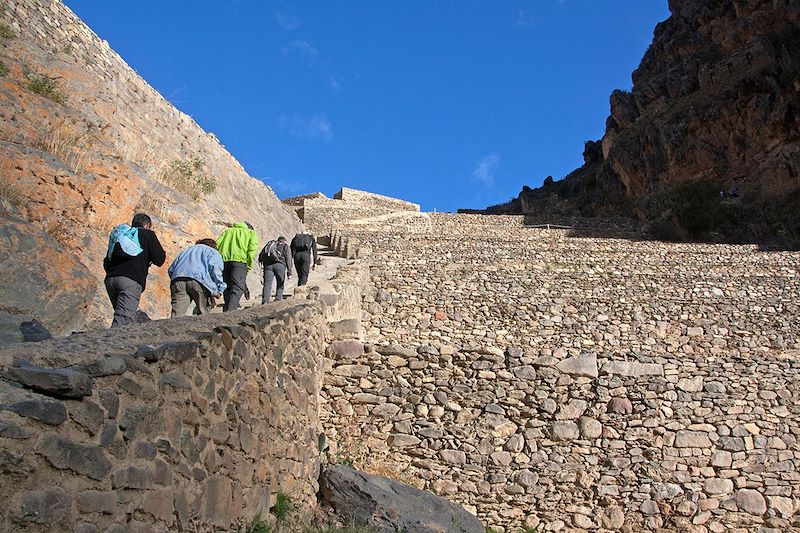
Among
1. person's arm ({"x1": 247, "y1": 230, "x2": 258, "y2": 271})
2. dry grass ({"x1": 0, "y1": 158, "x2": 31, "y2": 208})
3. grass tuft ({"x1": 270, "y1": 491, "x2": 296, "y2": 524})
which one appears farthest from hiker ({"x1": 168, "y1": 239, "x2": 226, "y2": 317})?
grass tuft ({"x1": 270, "y1": 491, "x2": 296, "y2": 524})

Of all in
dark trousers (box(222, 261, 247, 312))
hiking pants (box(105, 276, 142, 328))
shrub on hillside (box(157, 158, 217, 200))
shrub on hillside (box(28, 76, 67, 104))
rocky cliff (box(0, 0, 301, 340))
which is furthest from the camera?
shrub on hillside (box(157, 158, 217, 200))

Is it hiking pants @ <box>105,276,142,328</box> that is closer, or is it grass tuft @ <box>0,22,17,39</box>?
hiking pants @ <box>105,276,142,328</box>

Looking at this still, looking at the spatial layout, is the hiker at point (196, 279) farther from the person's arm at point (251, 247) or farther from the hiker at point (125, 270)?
the hiker at point (125, 270)

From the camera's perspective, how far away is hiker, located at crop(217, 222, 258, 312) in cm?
777

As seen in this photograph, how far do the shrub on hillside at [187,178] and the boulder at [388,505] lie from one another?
702 cm

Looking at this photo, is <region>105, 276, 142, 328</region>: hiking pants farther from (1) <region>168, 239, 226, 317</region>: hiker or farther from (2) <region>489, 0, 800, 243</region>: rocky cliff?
(2) <region>489, 0, 800, 243</region>: rocky cliff

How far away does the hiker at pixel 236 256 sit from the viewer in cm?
777

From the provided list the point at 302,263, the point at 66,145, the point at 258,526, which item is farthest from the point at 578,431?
the point at 66,145

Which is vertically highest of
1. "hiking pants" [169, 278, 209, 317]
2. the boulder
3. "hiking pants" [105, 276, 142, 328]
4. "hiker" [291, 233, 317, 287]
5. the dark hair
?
"hiker" [291, 233, 317, 287]

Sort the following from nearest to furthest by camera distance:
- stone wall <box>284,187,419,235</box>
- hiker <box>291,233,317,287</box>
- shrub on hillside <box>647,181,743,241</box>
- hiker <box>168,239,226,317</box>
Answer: hiker <box>168,239,226,317</box>
hiker <box>291,233,317,287</box>
shrub on hillside <box>647,181,743,241</box>
stone wall <box>284,187,419,235</box>

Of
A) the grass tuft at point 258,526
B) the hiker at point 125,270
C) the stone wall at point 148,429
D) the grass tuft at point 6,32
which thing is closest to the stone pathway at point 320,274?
the hiker at point 125,270

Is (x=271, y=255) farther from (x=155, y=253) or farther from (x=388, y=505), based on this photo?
(x=388, y=505)

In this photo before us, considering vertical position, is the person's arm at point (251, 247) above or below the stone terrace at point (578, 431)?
above

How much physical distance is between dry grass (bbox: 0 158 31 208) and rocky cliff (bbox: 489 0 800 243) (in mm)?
23940
